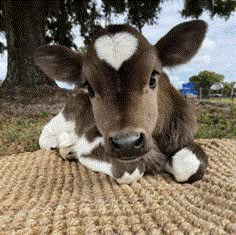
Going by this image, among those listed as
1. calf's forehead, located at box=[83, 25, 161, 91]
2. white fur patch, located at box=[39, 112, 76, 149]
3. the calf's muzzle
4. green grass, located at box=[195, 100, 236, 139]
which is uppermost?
calf's forehead, located at box=[83, 25, 161, 91]

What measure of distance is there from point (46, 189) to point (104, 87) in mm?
640

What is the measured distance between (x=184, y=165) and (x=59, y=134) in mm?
1283

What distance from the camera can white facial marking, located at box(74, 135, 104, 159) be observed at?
2.47 m

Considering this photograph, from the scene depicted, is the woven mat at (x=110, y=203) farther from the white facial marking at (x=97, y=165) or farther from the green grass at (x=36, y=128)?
the green grass at (x=36, y=128)

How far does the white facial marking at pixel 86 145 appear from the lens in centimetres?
247

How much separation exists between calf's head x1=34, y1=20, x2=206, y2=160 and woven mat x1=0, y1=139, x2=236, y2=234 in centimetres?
24

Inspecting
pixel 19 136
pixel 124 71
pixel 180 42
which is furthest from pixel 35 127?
pixel 124 71

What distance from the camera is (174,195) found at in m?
1.95

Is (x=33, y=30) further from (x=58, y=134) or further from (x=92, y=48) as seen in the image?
(x=92, y=48)

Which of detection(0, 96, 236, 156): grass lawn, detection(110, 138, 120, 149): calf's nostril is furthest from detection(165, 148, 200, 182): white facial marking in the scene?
detection(0, 96, 236, 156): grass lawn

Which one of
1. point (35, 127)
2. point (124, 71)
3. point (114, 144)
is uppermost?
point (124, 71)

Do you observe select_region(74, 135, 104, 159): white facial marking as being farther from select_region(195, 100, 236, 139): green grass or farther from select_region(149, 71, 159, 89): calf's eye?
select_region(195, 100, 236, 139): green grass

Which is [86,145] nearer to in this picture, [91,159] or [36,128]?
[91,159]

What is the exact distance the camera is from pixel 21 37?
9680 millimetres
